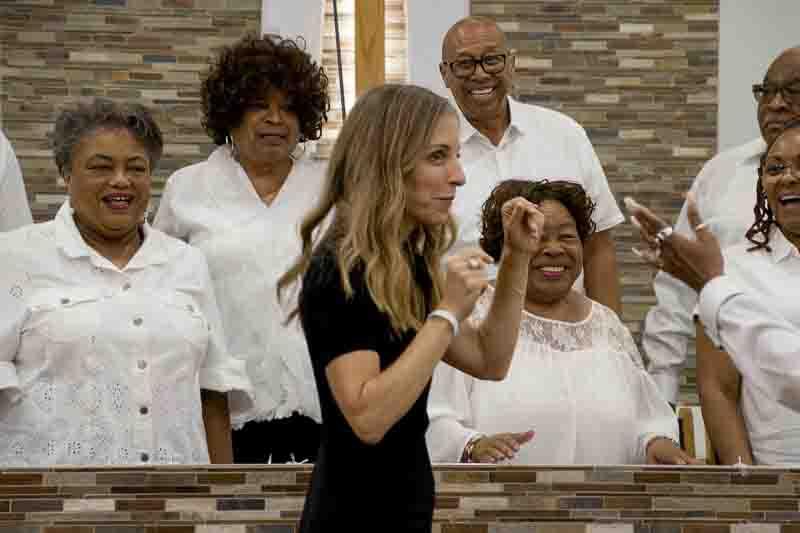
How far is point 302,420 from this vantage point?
2.93 metres

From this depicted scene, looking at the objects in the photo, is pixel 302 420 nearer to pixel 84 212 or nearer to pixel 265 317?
pixel 265 317

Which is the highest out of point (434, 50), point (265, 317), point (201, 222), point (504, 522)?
point (434, 50)

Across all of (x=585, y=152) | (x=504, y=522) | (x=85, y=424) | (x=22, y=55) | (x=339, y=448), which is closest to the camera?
(x=339, y=448)

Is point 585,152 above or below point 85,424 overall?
above

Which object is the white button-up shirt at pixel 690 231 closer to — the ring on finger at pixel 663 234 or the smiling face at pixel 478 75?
the smiling face at pixel 478 75

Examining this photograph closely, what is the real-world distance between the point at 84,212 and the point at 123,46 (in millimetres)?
1359

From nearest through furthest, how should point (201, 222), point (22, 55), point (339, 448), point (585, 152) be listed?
point (339, 448), point (201, 222), point (585, 152), point (22, 55)

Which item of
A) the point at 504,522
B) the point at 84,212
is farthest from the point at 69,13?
the point at 504,522

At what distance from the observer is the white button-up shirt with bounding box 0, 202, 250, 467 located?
2623mm

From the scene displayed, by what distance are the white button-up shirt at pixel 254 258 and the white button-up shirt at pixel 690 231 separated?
2.97ft

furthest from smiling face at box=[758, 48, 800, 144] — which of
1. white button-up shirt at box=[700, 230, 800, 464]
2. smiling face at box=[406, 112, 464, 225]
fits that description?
smiling face at box=[406, 112, 464, 225]

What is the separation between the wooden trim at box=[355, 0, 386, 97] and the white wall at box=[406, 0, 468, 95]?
0.57ft

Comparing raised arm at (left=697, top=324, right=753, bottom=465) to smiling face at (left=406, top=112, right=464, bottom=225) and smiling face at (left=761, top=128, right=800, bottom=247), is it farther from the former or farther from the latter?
smiling face at (left=406, top=112, right=464, bottom=225)

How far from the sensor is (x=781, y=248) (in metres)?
2.85
